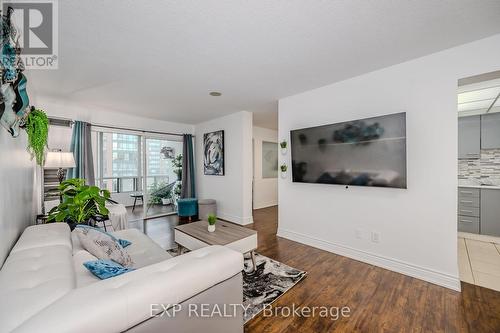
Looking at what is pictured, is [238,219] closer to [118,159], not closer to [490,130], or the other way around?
[118,159]

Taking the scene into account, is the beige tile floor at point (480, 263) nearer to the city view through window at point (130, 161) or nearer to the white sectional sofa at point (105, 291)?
the white sectional sofa at point (105, 291)

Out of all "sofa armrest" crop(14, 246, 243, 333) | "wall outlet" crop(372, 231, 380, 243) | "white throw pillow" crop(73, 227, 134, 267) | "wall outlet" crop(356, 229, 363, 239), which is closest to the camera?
"sofa armrest" crop(14, 246, 243, 333)

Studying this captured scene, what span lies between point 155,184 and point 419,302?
17.2 ft

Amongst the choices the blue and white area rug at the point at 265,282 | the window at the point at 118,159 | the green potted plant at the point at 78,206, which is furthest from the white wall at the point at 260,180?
the green potted plant at the point at 78,206

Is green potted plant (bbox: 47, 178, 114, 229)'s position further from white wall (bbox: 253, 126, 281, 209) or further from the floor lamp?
white wall (bbox: 253, 126, 281, 209)

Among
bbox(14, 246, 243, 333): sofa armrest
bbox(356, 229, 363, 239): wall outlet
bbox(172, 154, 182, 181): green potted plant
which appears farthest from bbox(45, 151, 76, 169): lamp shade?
bbox(356, 229, 363, 239): wall outlet

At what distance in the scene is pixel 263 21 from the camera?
1.63m

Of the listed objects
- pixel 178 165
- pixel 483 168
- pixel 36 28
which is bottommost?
pixel 483 168

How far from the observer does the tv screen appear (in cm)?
227

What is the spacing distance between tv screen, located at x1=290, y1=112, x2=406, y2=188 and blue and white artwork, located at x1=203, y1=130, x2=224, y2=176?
2083mm

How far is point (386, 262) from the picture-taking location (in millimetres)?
2414

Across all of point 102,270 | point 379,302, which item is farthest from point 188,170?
point 379,302

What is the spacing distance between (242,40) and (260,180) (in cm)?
443

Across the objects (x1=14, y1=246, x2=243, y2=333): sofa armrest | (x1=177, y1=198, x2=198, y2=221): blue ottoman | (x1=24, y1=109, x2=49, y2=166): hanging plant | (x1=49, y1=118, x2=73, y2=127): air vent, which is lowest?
(x1=177, y1=198, x2=198, y2=221): blue ottoman
